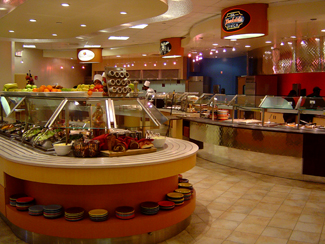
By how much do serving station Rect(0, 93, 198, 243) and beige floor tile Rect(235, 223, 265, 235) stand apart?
24.8 inches

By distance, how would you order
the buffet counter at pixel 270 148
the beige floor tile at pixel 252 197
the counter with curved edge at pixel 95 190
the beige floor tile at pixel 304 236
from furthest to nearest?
the buffet counter at pixel 270 148
the beige floor tile at pixel 252 197
the beige floor tile at pixel 304 236
the counter with curved edge at pixel 95 190

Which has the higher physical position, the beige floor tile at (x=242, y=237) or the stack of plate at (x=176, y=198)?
the stack of plate at (x=176, y=198)

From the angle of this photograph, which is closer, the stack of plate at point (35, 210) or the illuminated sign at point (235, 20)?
the stack of plate at point (35, 210)

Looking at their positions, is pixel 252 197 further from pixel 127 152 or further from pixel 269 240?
pixel 127 152

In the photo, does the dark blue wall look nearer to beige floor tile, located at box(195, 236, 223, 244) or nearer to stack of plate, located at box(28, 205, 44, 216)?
beige floor tile, located at box(195, 236, 223, 244)

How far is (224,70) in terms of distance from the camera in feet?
55.0

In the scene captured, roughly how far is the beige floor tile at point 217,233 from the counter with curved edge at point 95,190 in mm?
302

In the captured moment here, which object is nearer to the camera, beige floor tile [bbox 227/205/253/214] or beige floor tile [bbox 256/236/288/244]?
beige floor tile [bbox 256/236/288/244]

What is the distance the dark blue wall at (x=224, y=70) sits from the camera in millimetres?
16125

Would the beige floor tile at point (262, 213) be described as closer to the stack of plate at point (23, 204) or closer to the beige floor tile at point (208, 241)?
the beige floor tile at point (208, 241)

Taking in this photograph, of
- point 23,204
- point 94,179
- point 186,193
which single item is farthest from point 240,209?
point 23,204

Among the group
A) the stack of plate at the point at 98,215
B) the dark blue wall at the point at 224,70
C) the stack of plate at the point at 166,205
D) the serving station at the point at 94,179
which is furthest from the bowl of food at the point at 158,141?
the dark blue wall at the point at 224,70

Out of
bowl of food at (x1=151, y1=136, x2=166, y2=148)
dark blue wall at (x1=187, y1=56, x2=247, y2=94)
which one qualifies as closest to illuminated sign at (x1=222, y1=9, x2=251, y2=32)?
bowl of food at (x1=151, y1=136, x2=166, y2=148)

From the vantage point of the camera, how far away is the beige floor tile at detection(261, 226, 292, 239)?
12.2 feet
